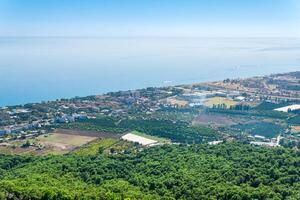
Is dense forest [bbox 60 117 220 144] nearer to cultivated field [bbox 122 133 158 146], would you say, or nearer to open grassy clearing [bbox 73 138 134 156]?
cultivated field [bbox 122 133 158 146]

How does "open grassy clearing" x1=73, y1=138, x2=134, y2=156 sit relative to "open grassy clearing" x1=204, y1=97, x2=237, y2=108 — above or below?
below

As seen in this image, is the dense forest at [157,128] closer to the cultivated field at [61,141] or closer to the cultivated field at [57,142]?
the cultivated field at [57,142]

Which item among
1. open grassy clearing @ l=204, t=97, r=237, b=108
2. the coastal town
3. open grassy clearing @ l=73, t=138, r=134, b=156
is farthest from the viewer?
open grassy clearing @ l=204, t=97, r=237, b=108

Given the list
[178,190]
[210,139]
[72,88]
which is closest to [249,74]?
[72,88]

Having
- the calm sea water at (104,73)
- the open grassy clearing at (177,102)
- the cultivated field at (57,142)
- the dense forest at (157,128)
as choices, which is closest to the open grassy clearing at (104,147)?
the cultivated field at (57,142)

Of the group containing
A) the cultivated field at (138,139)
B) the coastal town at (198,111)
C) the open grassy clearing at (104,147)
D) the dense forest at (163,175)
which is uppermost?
the coastal town at (198,111)

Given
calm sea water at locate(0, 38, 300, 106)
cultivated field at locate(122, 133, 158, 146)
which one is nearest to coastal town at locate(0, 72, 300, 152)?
cultivated field at locate(122, 133, 158, 146)
